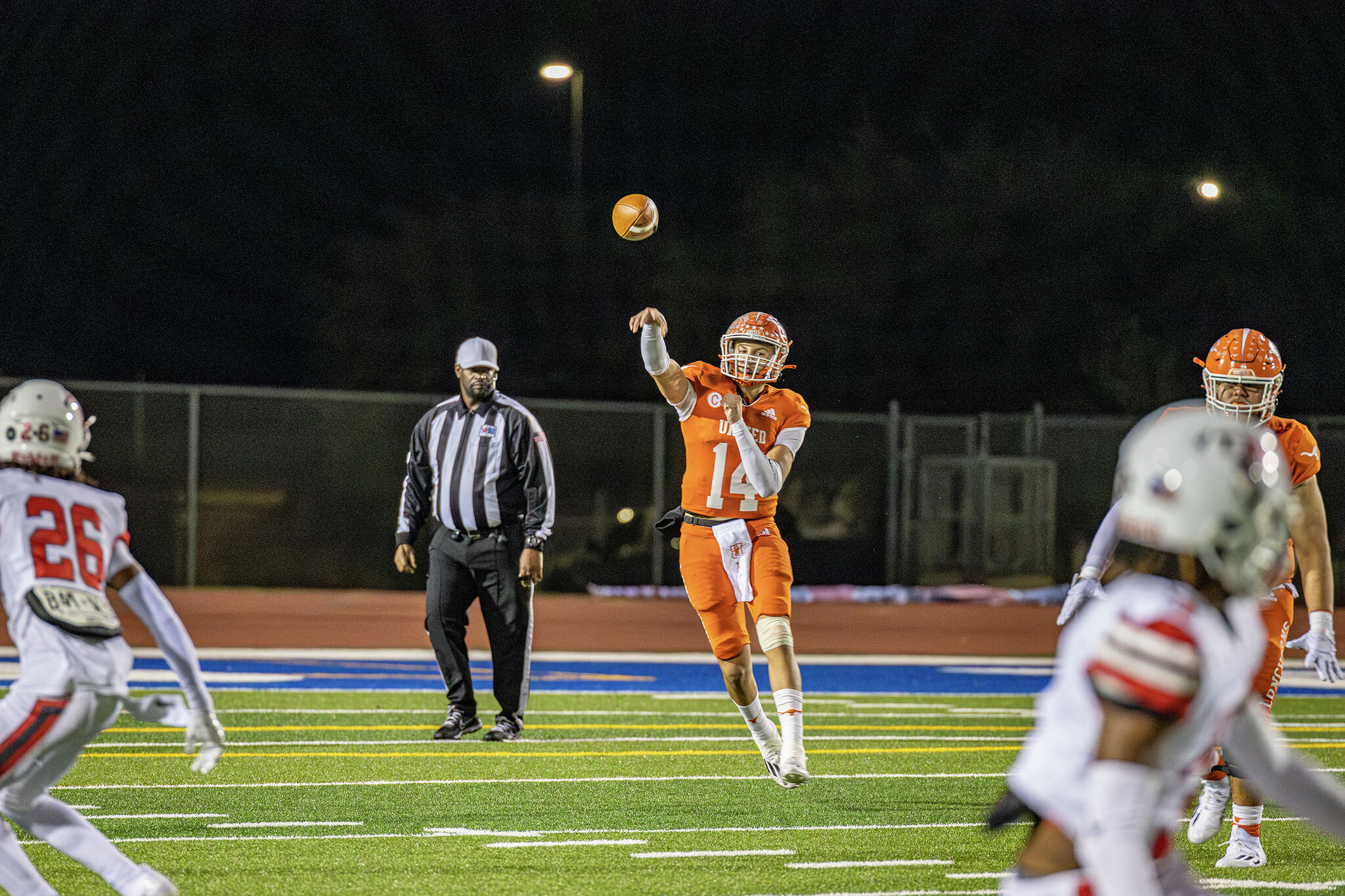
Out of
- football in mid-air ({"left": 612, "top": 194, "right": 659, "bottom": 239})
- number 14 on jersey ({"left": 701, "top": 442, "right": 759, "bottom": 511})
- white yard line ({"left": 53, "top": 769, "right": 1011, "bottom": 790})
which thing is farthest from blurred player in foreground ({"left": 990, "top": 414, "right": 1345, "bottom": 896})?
football in mid-air ({"left": 612, "top": 194, "right": 659, "bottom": 239})

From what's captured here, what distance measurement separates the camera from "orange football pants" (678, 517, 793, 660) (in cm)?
728

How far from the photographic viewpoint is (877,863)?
19.2ft

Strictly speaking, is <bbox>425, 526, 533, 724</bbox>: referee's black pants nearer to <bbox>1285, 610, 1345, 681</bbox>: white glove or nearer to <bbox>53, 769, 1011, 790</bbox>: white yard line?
<bbox>53, 769, 1011, 790</bbox>: white yard line

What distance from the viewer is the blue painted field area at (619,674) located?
11883 mm

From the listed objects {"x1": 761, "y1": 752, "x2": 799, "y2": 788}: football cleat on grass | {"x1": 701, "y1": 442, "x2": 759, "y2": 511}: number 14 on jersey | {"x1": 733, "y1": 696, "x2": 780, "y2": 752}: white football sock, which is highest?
{"x1": 701, "y1": 442, "x2": 759, "y2": 511}: number 14 on jersey

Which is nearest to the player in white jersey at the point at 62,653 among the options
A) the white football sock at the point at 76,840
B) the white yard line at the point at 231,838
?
the white football sock at the point at 76,840

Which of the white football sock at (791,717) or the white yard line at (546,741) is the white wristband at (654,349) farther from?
the white yard line at (546,741)

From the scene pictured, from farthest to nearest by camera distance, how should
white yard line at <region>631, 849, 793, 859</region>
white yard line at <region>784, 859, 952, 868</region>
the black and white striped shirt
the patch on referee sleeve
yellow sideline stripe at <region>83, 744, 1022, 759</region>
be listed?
the black and white striped shirt
yellow sideline stripe at <region>83, 744, 1022, 759</region>
white yard line at <region>631, 849, 793, 859</region>
white yard line at <region>784, 859, 952, 868</region>
the patch on referee sleeve

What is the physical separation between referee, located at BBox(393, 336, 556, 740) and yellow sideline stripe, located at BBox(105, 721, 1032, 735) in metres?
0.46

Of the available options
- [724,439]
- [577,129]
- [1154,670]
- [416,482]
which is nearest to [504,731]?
[416,482]

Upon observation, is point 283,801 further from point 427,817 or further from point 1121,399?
point 1121,399

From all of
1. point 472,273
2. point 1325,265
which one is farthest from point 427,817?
point 1325,265

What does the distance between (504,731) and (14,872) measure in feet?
16.3

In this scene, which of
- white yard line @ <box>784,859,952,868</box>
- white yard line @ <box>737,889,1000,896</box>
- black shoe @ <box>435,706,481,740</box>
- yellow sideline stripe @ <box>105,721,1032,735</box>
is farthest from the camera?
yellow sideline stripe @ <box>105,721,1032,735</box>
